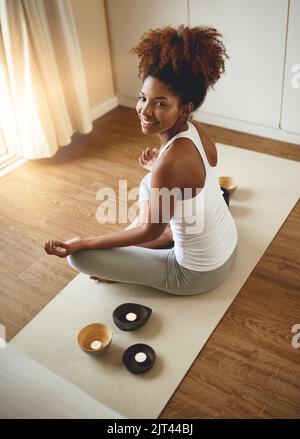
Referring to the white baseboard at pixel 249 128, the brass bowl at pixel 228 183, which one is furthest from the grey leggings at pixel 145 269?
the white baseboard at pixel 249 128

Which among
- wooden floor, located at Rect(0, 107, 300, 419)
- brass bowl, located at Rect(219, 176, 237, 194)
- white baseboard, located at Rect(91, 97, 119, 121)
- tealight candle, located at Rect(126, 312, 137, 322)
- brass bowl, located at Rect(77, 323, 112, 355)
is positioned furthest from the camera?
white baseboard, located at Rect(91, 97, 119, 121)

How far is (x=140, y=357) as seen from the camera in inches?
65.0

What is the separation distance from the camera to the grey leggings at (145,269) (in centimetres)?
178

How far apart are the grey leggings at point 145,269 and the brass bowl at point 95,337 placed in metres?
0.20

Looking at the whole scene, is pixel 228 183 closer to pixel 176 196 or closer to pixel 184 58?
pixel 176 196

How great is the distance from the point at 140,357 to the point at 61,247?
0.49 metres

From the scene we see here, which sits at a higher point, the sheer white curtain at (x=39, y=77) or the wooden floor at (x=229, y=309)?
the sheer white curtain at (x=39, y=77)

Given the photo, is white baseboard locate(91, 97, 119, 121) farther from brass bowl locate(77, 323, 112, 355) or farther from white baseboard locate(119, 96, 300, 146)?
brass bowl locate(77, 323, 112, 355)

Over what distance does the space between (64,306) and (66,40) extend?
1526 millimetres

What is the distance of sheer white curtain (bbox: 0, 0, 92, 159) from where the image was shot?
8.00 feet

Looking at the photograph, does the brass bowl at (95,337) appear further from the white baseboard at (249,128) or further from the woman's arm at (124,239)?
the white baseboard at (249,128)

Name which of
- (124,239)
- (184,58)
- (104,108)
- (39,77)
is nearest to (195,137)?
(184,58)

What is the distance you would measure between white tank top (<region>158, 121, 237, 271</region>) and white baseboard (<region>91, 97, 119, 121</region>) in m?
1.73

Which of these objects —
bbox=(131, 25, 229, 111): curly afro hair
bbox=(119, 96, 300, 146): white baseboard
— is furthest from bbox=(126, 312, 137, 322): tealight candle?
bbox=(119, 96, 300, 146): white baseboard
